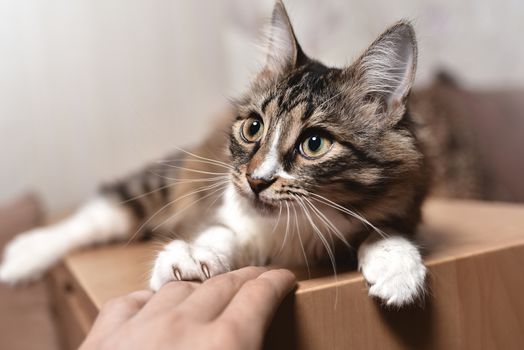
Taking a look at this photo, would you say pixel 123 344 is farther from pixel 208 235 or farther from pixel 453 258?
pixel 453 258

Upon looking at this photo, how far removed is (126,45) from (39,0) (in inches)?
14.4

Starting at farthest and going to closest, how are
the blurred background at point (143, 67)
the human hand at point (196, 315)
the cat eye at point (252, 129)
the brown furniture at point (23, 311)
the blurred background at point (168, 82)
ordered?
the blurred background at point (143, 67) < the blurred background at point (168, 82) < the brown furniture at point (23, 311) < the cat eye at point (252, 129) < the human hand at point (196, 315)

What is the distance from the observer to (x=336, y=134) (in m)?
1.00

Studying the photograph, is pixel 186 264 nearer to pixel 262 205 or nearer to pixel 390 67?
pixel 262 205

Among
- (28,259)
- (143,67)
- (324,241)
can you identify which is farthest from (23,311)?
(324,241)

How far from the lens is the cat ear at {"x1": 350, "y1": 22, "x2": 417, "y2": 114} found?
1.00 metres

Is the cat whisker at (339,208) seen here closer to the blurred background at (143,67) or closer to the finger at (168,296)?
the finger at (168,296)

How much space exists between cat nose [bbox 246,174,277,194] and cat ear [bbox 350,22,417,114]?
266 mm

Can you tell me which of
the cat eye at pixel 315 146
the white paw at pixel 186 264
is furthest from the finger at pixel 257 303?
the cat eye at pixel 315 146

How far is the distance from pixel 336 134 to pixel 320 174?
0.08 m

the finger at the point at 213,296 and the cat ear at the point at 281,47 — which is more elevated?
the cat ear at the point at 281,47

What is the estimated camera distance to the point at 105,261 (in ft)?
4.59

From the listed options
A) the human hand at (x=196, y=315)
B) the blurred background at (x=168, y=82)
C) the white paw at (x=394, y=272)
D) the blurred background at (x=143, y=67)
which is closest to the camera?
the human hand at (x=196, y=315)

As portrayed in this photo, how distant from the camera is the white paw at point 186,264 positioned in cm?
94
